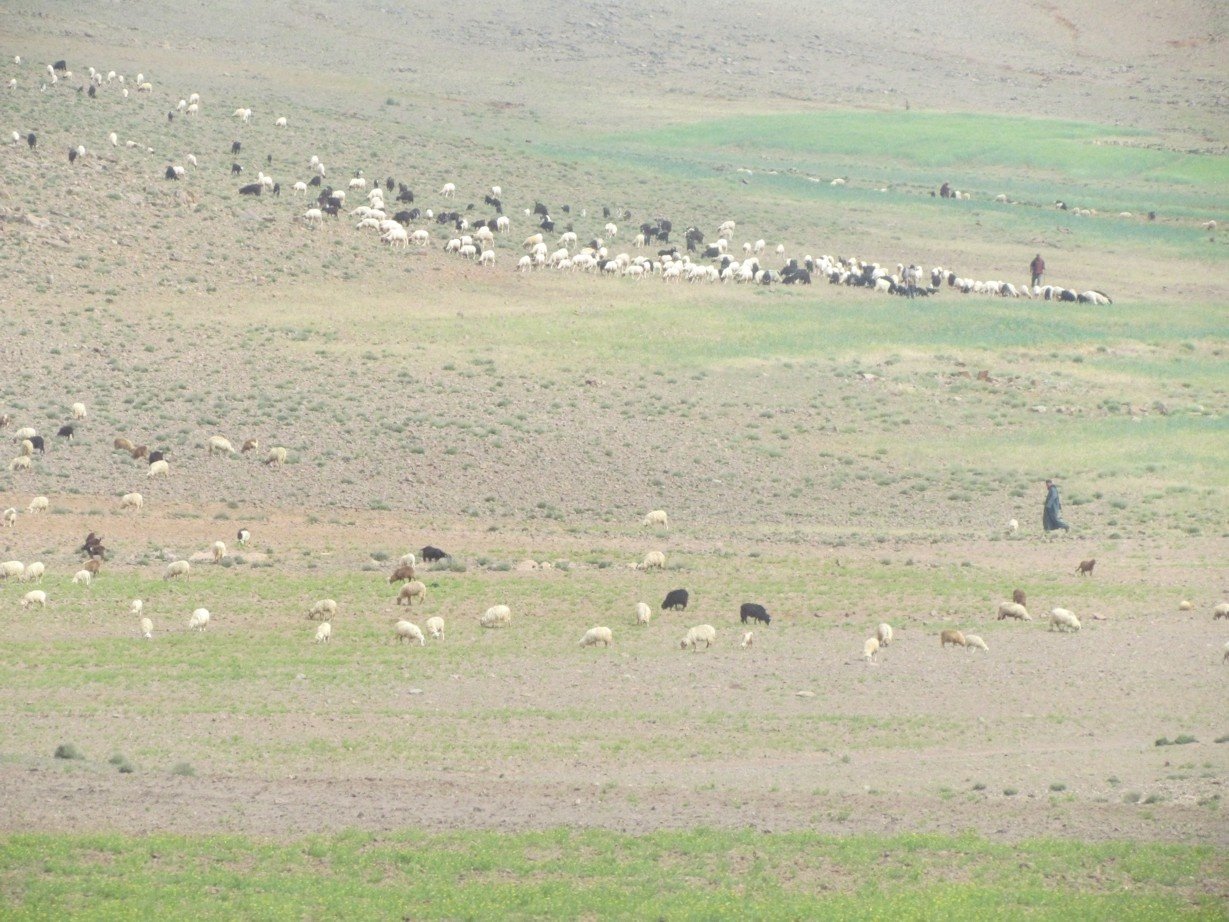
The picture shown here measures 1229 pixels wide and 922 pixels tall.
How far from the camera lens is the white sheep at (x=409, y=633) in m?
24.7

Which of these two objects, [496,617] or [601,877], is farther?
[496,617]

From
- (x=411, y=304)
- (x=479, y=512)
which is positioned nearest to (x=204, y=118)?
(x=411, y=304)

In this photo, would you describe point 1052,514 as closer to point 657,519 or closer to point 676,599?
point 657,519

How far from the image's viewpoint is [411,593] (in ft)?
88.5

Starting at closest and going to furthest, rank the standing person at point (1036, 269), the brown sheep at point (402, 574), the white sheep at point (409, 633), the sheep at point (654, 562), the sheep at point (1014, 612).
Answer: the white sheep at point (409, 633)
the sheep at point (1014, 612)
the brown sheep at point (402, 574)
the sheep at point (654, 562)
the standing person at point (1036, 269)

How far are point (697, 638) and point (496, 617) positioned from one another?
3.16 metres

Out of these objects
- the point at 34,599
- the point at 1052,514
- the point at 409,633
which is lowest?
the point at 34,599

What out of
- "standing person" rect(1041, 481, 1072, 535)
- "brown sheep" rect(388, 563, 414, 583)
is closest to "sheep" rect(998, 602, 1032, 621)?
"standing person" rect(1041, 481, 1072, 535)

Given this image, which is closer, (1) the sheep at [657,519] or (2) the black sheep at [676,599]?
(2) the black sheep at [676,599]

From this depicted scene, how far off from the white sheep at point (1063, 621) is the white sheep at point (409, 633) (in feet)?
30.2

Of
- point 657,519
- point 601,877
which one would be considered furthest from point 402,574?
point 601,877

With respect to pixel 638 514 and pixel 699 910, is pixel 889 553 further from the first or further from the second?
pixel 699 910

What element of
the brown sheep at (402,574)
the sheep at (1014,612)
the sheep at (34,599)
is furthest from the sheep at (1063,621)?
the sheep at (34,599)

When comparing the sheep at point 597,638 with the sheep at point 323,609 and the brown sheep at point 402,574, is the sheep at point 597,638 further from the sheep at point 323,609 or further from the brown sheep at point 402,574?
the brown sheep at point 402,574
